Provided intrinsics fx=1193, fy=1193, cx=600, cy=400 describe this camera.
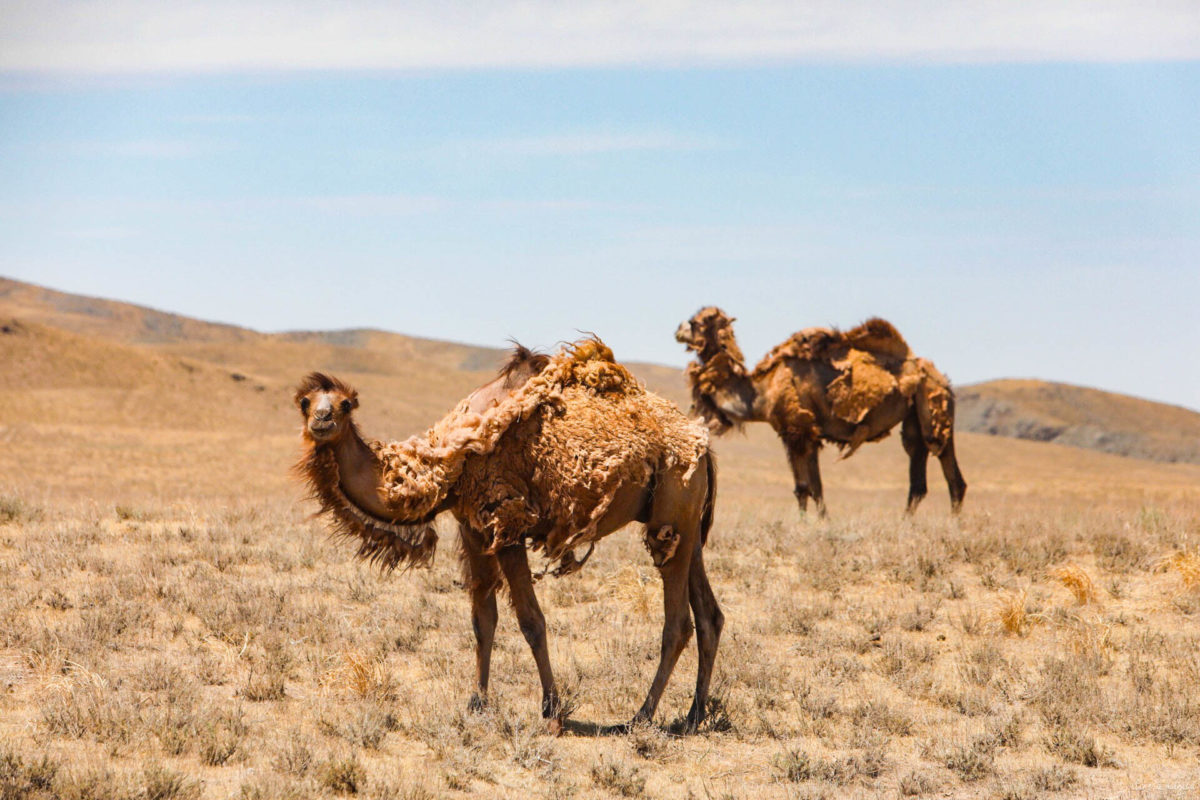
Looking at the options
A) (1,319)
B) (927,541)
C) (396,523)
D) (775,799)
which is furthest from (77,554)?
(1,319)

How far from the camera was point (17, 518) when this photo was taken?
12352mm

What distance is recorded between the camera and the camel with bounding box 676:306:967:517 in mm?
15188

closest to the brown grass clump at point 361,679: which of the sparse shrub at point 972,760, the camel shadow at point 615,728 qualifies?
the camel shadow at point 615,728

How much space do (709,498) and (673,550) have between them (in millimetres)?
723

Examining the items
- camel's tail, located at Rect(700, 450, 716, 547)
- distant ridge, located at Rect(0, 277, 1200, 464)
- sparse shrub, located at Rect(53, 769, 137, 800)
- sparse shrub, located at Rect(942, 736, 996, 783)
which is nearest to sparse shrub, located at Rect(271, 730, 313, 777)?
sparse shrub, located at Rect(53, 769, 137, 800)

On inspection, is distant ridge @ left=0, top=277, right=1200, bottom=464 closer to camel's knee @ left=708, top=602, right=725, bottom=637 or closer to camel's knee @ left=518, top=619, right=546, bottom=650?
camel's knee @ left=708, top=602, right=725, bottom=637

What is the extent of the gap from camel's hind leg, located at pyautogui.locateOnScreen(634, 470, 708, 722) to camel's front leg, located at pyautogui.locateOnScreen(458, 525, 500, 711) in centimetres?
105

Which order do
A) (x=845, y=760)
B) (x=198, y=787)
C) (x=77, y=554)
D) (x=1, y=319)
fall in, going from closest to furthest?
(x=198, y=787) → (x=845, y=760) → (x=77, y=554) → (x=1, y=319)

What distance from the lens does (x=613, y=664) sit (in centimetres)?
905

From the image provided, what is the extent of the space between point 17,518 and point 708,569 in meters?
7.14

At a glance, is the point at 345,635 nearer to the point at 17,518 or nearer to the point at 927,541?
the point at 17,518

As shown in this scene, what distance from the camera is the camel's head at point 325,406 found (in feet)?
22.6

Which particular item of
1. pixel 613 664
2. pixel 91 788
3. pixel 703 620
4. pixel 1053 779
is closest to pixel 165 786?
pixel 91 788

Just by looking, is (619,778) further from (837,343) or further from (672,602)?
(837,343)
